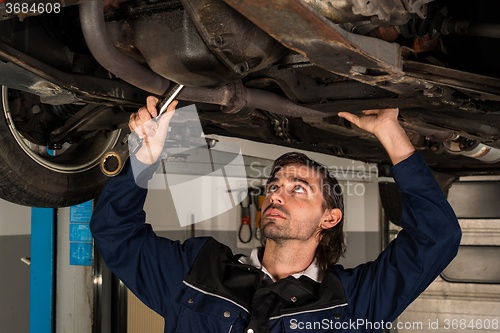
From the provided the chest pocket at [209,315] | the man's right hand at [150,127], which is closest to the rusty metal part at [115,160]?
the man's right hand at [150,127]

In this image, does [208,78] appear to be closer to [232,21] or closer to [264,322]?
[232,21]

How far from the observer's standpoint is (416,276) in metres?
1.70

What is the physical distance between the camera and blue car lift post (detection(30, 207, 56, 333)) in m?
3.86

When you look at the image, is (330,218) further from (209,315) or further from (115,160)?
(115,160)

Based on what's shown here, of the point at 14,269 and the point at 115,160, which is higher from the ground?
the point at 115,160

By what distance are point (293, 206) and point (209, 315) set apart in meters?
0.39

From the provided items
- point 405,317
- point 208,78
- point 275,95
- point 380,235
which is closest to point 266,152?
point 380,235

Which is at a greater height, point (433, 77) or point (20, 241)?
point (433, 77)

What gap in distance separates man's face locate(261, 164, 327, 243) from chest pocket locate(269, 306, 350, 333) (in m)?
0.25

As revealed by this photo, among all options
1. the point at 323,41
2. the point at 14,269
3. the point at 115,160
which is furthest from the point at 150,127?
the point at 14,269

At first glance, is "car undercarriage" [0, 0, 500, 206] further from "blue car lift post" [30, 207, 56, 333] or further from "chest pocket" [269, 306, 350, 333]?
"blue car lift post" [30, 207, 56, 333]

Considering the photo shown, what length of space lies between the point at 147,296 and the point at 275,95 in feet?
2.26

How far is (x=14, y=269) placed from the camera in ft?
13.8

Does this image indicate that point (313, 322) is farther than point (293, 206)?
No
